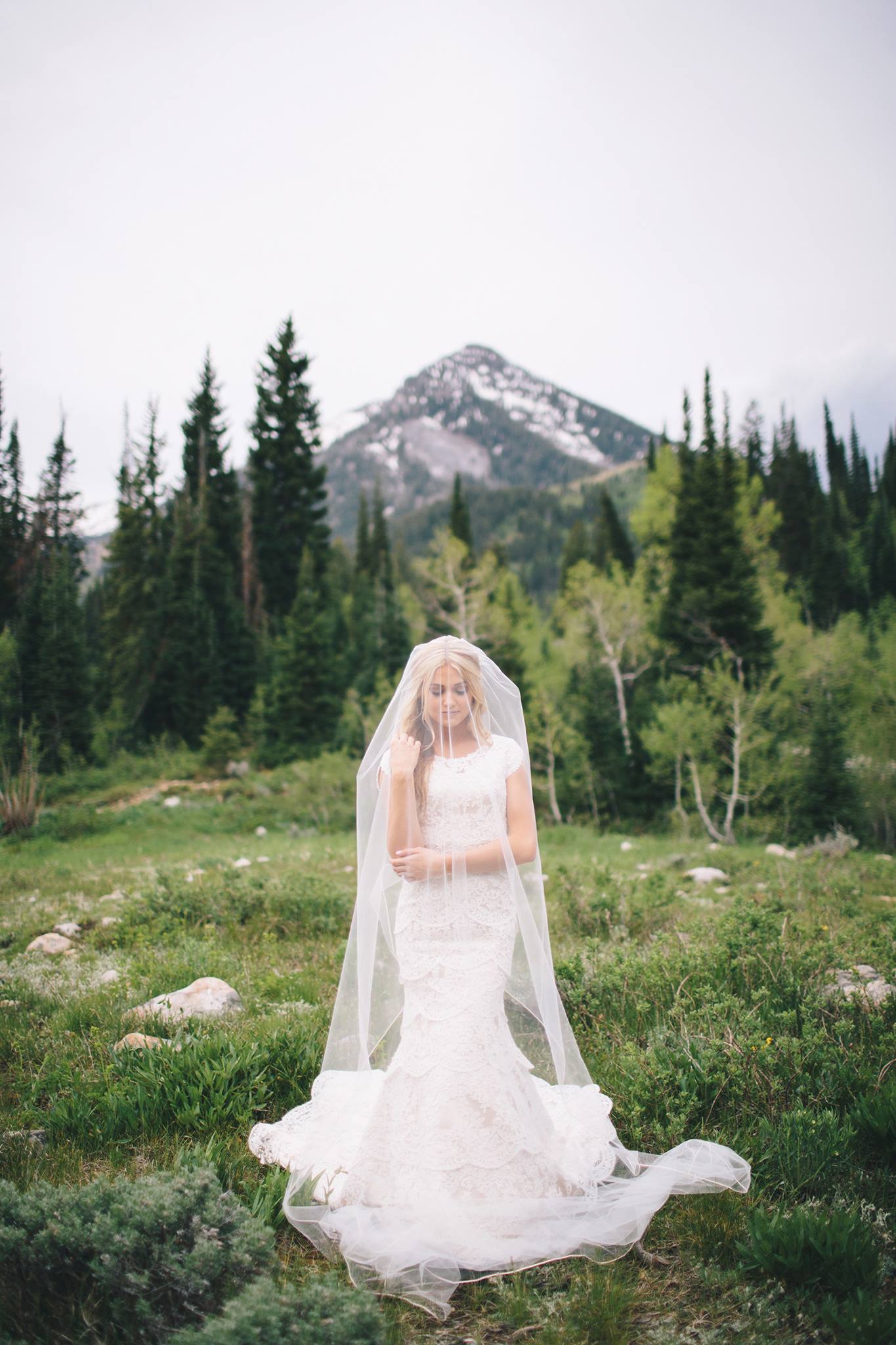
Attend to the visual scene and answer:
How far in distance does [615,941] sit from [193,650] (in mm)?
33230

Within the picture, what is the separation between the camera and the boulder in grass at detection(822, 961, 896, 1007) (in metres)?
4.37

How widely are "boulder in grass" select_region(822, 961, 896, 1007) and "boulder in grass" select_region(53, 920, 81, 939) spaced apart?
6.59m

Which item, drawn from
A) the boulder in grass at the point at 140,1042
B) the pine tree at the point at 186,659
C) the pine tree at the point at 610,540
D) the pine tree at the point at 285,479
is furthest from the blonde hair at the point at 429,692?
the pine tree at the point at 610,540

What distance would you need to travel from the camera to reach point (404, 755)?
351 cm

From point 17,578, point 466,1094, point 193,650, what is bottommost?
point 466,1094

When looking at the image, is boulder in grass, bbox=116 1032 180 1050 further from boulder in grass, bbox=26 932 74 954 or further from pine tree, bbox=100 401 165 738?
pine tree, bbox=100 401 165 738

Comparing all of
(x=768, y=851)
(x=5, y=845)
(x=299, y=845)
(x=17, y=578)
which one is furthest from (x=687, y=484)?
(x=17, y=578)

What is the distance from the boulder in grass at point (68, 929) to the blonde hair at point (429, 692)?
5220 millimetres

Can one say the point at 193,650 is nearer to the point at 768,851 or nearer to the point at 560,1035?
the point at 768,851

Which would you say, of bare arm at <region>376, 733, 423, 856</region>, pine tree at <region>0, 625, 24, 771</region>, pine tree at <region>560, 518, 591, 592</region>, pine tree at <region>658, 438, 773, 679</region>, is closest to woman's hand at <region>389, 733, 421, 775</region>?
bare arm at <region>376, 733, 423, 856</region>

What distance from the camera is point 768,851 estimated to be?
1258cm

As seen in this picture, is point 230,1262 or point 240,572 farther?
point 240,572

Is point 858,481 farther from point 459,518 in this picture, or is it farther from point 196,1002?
point 196,1002

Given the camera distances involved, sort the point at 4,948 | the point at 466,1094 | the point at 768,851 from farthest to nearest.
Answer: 1. the point at 768,851
2. the point at 4,948
3. the point at 466,1094
